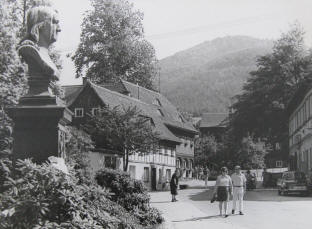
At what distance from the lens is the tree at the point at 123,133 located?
38.4m

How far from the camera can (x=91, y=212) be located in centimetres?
748

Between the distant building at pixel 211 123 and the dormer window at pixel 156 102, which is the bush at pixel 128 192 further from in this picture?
the distant building at pixel 211 123

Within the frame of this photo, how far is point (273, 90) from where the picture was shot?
5047cm

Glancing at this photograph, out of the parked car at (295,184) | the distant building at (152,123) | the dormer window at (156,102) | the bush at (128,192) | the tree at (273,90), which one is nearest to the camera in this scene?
the bush at (128,192)

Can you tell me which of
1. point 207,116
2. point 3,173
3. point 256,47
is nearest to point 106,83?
point 3,173

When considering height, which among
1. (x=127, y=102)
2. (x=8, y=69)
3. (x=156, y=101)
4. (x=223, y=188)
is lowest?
(x=223, y=188)

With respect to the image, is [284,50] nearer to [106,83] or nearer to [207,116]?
[106,83]

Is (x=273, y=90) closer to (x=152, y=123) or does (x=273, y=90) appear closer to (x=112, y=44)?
(x=152, y=123)

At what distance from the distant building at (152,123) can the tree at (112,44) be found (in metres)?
2.65

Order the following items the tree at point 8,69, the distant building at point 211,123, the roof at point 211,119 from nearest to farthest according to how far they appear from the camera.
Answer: the tree at point 8,69 → the distant building at point 211,123 → the roof at point 211,119

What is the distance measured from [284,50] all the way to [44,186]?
1881 inches

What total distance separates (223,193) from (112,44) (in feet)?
133

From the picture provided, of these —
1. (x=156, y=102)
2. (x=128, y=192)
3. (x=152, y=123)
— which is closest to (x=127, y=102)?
(x=152, y=123)

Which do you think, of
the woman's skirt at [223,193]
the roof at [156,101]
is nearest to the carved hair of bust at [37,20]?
the woman's skirt at [223,193]
